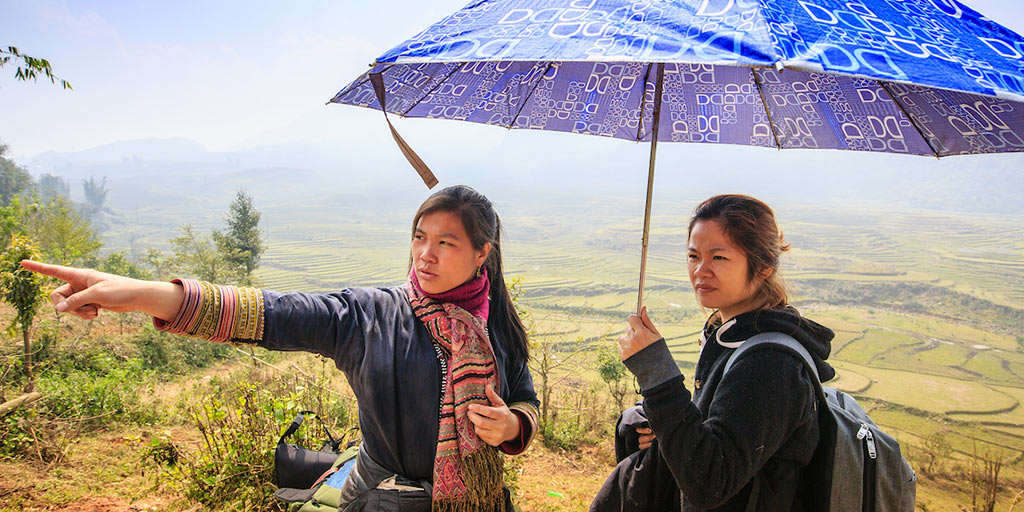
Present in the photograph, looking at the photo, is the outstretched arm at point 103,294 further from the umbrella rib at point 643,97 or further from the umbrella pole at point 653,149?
the umbrella rib at point 643,97

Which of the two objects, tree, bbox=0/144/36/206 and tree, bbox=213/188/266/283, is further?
tree, bbox=0/144/36/206

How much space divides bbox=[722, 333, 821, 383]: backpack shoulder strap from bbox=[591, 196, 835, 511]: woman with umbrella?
18mm

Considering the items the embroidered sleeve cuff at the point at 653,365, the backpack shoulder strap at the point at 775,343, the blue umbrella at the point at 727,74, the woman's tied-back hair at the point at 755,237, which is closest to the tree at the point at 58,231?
the blue umbrella at the point at 727,74

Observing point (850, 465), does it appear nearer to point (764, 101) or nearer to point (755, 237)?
point (755, 237)

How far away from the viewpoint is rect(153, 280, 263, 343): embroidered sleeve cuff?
4.67 feet

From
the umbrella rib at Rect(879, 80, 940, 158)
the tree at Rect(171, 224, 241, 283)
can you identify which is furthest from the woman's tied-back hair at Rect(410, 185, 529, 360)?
the tree at Rect(171, 224, 241, 283)

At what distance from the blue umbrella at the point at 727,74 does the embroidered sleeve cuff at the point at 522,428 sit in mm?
753

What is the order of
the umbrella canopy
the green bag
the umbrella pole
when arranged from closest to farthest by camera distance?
the umbrella canopy, the green bag, the umbrella pole

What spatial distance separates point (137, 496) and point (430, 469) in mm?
4208

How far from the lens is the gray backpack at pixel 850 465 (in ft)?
4.50

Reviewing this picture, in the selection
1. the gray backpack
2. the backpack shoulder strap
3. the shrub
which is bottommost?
the shrub

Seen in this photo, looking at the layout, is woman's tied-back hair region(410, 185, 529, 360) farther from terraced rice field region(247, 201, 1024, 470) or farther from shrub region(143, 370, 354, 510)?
terraced rice field region(247, 201, 1024, 470)

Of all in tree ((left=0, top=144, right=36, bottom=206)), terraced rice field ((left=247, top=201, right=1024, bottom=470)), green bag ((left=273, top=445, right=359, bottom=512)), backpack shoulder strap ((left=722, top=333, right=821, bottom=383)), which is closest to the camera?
backpack shoulder strap ((left=722, top=333, right=821, bottom=383))

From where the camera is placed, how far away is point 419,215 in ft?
6.23
